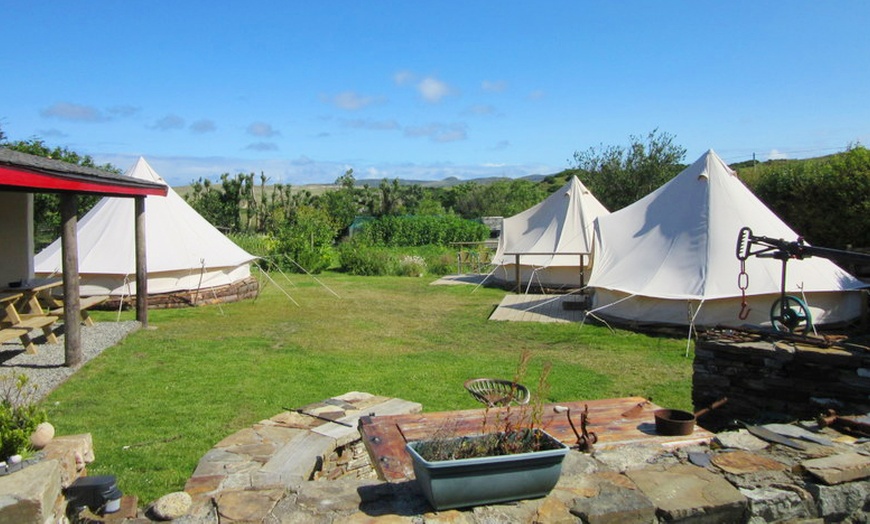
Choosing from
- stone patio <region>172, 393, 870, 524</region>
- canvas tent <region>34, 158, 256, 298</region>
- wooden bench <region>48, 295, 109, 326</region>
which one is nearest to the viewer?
stone patio <region>172, 393, 870, 524</region>

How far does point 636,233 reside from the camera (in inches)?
475

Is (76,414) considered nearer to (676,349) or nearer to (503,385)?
(503,385)

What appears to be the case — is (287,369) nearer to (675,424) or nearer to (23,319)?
(23,319)

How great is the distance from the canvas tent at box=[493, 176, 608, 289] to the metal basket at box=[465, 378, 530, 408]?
9.99 metres

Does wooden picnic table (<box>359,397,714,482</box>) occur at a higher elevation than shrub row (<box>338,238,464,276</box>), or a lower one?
lower

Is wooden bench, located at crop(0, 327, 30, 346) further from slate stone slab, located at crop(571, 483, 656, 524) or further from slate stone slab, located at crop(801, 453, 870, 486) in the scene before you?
slate stone slab, located at crop(801, 453, 870, 486)

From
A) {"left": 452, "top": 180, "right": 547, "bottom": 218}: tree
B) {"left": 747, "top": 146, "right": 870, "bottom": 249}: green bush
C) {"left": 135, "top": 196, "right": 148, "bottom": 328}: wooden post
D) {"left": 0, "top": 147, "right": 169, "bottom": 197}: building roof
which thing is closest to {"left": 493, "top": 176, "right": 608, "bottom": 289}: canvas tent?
{"left": 747, "top": 146, "right": 870, "bottom": 249}: green bush

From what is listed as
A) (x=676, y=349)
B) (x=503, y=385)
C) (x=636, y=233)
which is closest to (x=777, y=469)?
(x=503, y=385)

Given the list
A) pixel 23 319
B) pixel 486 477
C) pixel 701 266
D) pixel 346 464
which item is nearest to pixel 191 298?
pixel 23 319

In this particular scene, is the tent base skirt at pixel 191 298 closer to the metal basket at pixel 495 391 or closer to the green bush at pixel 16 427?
the metal basket at pixel 495 391

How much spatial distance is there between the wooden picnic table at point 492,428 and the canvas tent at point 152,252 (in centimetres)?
993

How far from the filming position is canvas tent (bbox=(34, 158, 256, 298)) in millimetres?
12578

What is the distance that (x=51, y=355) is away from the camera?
8.41 m

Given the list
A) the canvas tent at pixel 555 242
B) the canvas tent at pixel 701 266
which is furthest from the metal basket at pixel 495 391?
the canvas tent at pixel 555 242
